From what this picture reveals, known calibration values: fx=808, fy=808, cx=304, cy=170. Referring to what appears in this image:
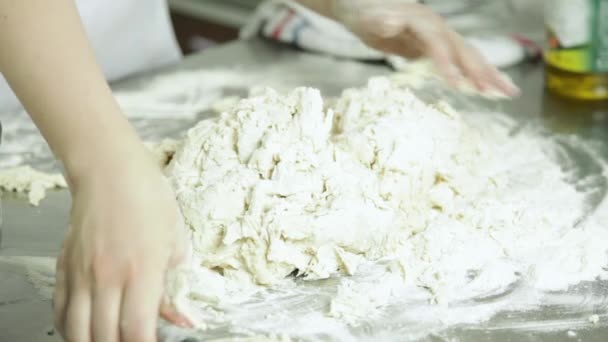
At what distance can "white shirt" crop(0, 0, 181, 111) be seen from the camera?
4.74ft

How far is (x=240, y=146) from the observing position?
0.98 metres

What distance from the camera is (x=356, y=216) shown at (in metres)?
0.92

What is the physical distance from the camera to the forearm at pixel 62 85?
0.70 meters

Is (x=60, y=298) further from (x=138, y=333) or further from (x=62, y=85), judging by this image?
(x=62, y=85)

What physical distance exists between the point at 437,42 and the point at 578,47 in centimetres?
33

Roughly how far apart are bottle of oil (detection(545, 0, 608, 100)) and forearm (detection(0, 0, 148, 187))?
0.84 meters

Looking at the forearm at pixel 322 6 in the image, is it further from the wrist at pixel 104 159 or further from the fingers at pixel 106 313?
the fingers at pixel 106 313

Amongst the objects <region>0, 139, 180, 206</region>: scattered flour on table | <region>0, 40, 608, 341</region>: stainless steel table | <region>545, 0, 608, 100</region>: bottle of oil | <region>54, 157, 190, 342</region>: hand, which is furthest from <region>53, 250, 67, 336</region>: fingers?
<region>545, 0, 608, 100</region>: bottle of oil

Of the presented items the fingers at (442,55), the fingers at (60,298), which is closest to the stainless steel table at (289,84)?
the fingers at (60,298)

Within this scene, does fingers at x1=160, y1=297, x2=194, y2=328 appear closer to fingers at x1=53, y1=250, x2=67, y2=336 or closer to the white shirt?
fingers at x1=53, y1=250, x2=67, y2=336

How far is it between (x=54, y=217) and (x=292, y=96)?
343mm

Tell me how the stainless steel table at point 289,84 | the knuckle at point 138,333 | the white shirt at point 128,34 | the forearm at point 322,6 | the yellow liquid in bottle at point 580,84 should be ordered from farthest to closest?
the white shirt at point 128,34 → the yellow liquid in bottle at point 580,84 → the forearm at point 322,6 → the stainless steel table at point 289,84 → the knuckle at point 138,333

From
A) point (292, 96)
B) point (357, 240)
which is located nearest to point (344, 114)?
point (292, 96)

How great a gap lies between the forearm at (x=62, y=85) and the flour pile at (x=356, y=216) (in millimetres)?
178
